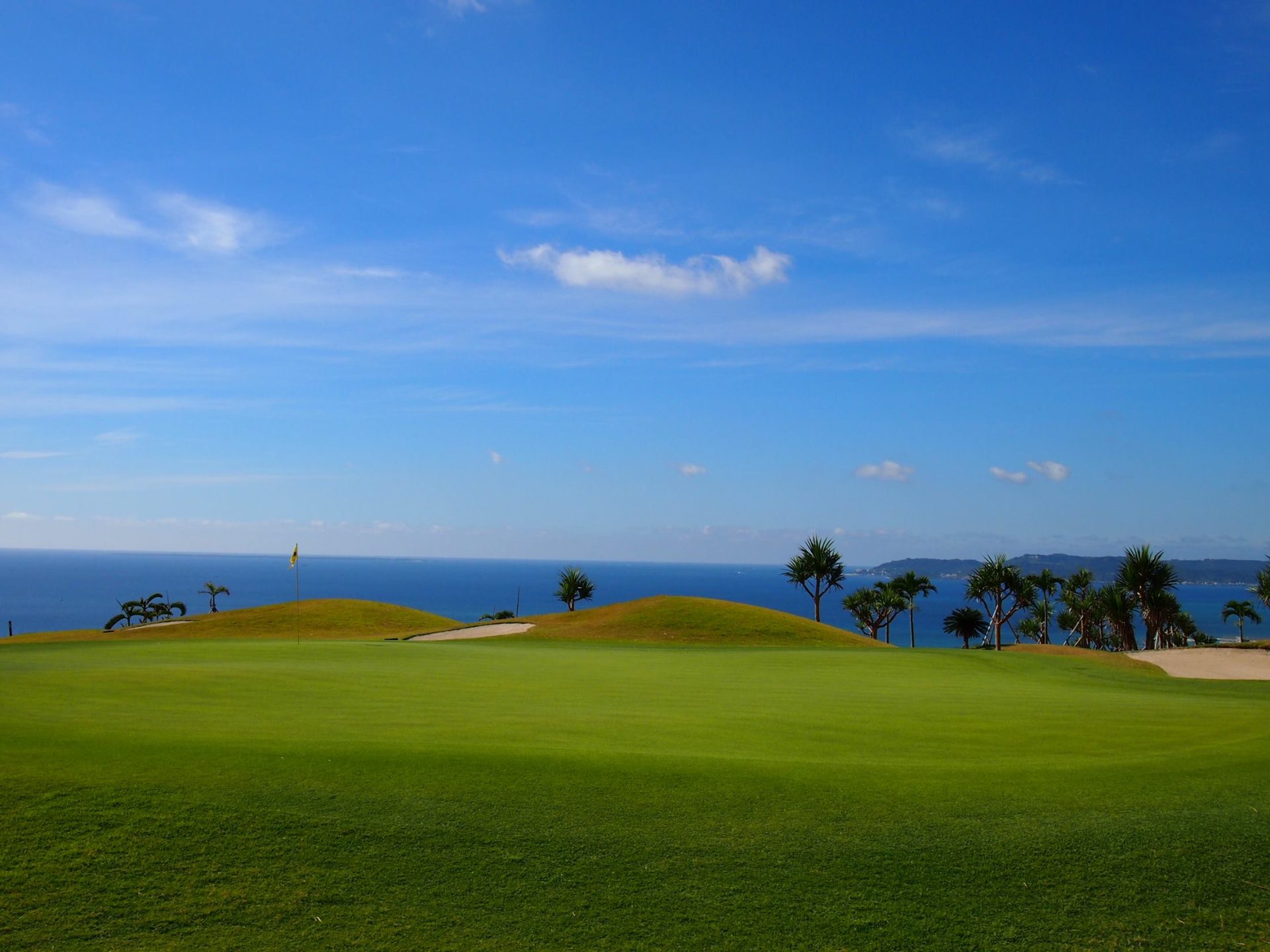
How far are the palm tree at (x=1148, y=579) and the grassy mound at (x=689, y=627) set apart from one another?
2260 centimetres

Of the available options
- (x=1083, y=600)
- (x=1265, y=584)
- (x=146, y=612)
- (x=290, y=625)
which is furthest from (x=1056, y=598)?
(x=146, y=612)

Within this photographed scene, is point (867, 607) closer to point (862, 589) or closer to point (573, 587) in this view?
point (862, 589)

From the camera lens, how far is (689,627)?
166 feet

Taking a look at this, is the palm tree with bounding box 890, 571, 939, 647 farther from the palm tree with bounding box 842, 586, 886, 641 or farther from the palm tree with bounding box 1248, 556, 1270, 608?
the palm tree with bounding box 1248, 556, 1270, 608

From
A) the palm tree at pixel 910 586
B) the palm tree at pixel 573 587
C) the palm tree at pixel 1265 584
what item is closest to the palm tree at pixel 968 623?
the palm tree at pixel 910 586

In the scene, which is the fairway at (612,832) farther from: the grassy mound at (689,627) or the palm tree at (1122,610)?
the palm tree at (1122,610)

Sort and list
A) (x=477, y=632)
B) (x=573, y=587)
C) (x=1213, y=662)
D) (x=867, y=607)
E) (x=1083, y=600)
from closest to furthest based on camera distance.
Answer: (x=1213, y=662) < (x=477, y=632) < (x=573, y=587) < (x=1083, y=600) < (x=867, y=607)

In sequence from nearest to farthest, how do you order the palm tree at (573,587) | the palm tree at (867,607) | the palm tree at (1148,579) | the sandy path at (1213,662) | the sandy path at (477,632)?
the sandy path at (1213,662)
the sandy path at (477,632)
the palm tree at (1148,579)
the palm tree at (573,587)
the palm tree at (867,607)

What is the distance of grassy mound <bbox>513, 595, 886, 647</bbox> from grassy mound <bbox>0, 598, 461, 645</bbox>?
27.5 ft

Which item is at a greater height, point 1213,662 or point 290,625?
point 290,625

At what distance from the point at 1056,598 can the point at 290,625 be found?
91.7 m

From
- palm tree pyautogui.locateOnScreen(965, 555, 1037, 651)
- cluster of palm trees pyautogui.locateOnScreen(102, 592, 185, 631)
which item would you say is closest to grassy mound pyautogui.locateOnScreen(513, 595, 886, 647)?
palm tree pyautogui.locateOnScreen(965, 555, 1037, 651)

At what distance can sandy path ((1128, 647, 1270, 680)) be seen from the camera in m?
34.5

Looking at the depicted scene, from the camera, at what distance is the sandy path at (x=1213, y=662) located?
1358 inches
